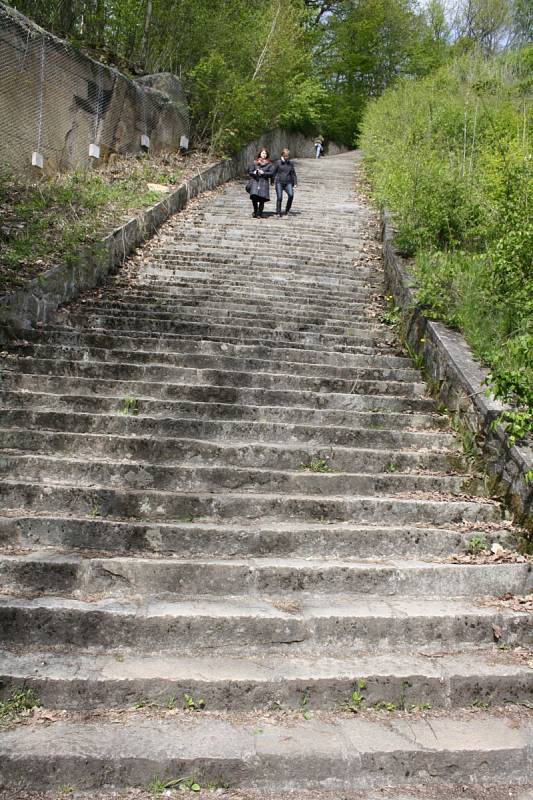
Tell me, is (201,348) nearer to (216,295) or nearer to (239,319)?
(239,319)

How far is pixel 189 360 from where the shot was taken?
6.55 metres

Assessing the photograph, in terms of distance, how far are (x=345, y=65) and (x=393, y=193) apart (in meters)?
27.3

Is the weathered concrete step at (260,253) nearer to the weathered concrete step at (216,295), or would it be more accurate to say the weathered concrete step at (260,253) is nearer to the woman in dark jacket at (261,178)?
the weathered concrete step at (216,295)

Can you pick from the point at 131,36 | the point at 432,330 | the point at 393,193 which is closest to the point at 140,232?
the point at 393,193

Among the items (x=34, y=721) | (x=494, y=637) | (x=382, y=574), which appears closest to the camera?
(x=34, y=721)

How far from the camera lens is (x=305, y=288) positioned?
31.5ft

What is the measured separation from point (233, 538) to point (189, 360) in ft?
9.12

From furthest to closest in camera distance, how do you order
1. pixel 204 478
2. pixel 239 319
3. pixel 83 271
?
pixel 83 271, pixel 239 319, pixel 204 478

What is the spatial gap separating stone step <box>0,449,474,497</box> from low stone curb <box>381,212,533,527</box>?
377 millimetres

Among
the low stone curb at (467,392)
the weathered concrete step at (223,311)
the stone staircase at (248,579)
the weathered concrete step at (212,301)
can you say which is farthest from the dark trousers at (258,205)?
the stone staircase at (248,579)

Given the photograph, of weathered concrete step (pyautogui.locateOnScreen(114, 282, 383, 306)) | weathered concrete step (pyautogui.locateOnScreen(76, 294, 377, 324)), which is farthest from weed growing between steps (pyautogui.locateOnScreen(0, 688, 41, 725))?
weathered concrete step (pyautogui.locateOnScreen(114, 282, 383, 306))

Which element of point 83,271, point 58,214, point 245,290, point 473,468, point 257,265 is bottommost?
point 473,468

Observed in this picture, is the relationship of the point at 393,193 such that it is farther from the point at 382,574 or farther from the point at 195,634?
the point at 195,634

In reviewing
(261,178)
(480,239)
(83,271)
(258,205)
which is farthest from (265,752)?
(258,205)
